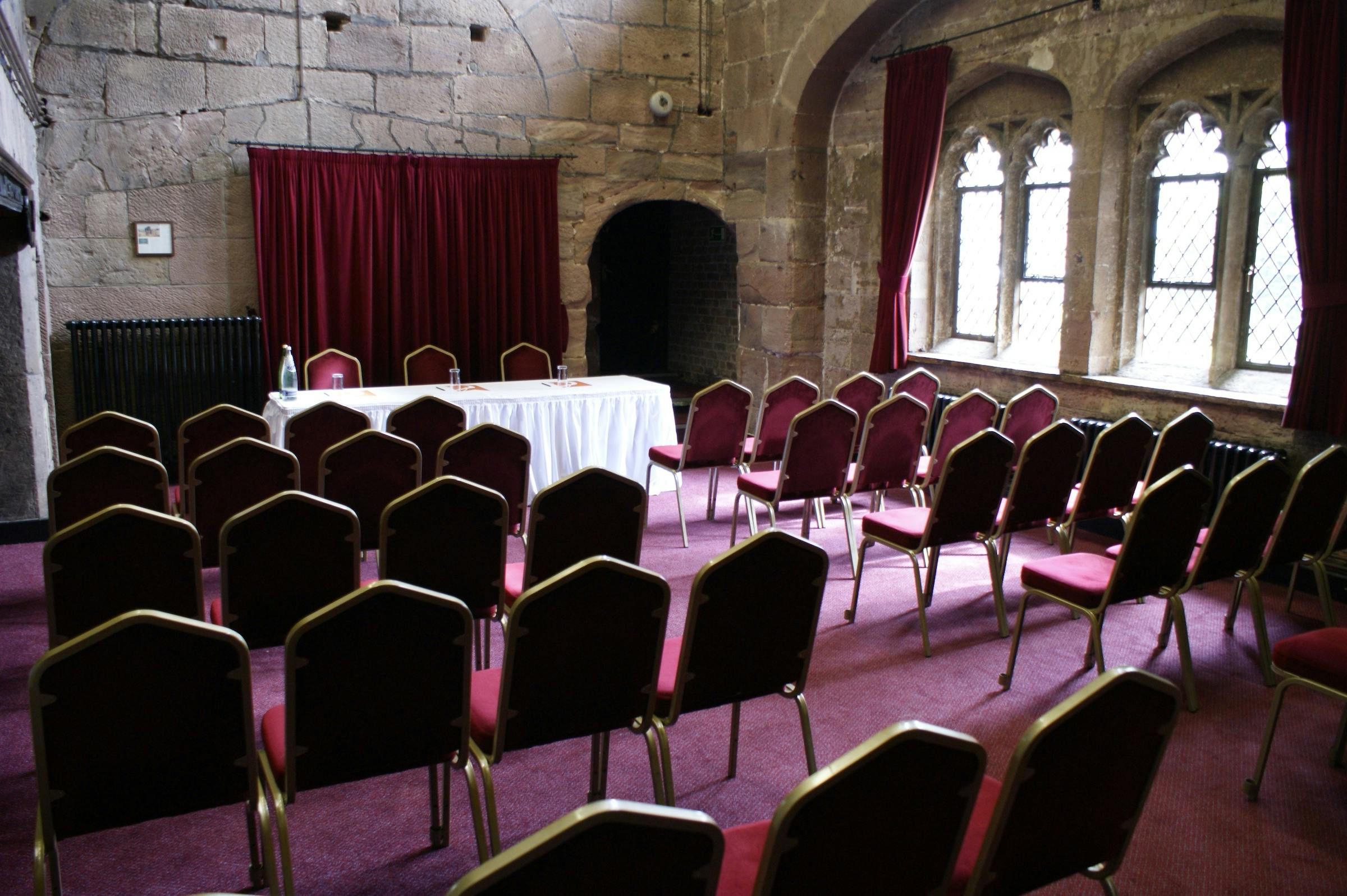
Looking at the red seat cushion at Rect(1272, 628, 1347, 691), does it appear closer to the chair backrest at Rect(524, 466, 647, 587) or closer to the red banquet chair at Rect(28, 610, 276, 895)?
the chair backrest at Rect(524, 466, 647, 587)

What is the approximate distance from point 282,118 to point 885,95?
186 inches

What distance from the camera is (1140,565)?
385 centimetres

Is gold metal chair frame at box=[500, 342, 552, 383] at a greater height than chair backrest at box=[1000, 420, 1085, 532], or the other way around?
gold metal chair frame at box=[500, 342, 552, 383]

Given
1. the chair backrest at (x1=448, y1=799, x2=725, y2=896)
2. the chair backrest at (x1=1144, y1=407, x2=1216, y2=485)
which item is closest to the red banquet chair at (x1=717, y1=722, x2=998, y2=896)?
the chair backrest at (x1=448, y1=799, x2=725, y2=896)

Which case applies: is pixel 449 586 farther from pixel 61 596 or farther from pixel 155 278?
pixel 155 278

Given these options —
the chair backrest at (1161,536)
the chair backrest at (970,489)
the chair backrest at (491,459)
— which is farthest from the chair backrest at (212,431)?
the chair backrest at (1161,536)

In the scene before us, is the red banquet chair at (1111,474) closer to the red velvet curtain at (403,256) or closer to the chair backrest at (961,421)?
the chair backrest at (961,421)

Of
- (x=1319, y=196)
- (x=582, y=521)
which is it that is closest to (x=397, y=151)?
(x=582, y=521)

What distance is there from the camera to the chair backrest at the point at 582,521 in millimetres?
3611

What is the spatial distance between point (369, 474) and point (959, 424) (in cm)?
309

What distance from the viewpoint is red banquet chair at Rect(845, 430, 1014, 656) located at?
177 inches

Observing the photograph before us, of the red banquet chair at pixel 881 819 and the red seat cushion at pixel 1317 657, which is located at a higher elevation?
the red banquet chair at pixel 881 819

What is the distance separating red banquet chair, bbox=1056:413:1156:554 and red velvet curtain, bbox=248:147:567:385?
215 inches

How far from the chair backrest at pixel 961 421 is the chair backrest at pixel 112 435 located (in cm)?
397
